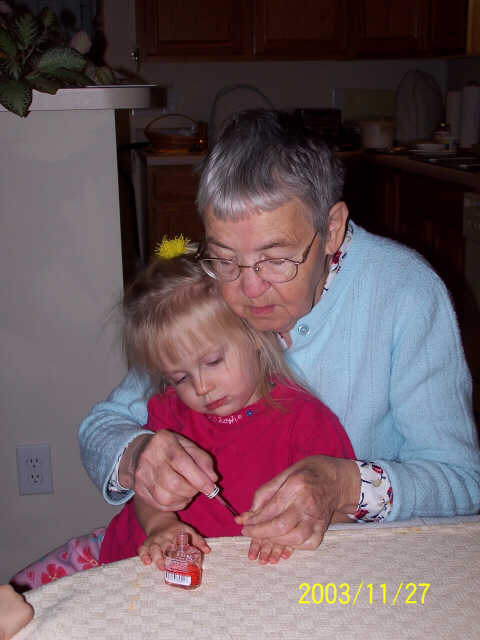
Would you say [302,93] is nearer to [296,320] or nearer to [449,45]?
[449,45]

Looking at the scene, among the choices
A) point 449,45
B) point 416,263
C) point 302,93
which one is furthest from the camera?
point 302,93

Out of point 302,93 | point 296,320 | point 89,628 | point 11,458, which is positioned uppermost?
point 302,93

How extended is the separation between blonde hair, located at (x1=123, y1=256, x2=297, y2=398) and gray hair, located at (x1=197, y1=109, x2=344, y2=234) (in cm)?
20

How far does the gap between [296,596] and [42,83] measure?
1275 millimetres

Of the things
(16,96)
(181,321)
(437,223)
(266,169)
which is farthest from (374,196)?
(266,169)

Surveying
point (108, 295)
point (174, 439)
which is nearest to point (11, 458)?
point (108, 295)

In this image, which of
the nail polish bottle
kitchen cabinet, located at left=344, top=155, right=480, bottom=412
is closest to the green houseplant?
the nail polish bottle

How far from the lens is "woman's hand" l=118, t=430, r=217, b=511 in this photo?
3.21 ft

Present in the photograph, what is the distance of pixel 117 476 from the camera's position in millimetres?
1100

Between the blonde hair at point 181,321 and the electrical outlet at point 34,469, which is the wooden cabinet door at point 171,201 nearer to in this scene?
the electrical outlet at point 34,469

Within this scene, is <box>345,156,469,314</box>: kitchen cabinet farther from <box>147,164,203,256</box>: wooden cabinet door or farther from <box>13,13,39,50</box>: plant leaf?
<box>13,13,39,50</box>: plant leaf

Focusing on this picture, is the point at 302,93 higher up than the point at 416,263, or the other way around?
the point at 302,93

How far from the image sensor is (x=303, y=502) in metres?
0.86

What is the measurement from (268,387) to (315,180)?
15.4 inches
